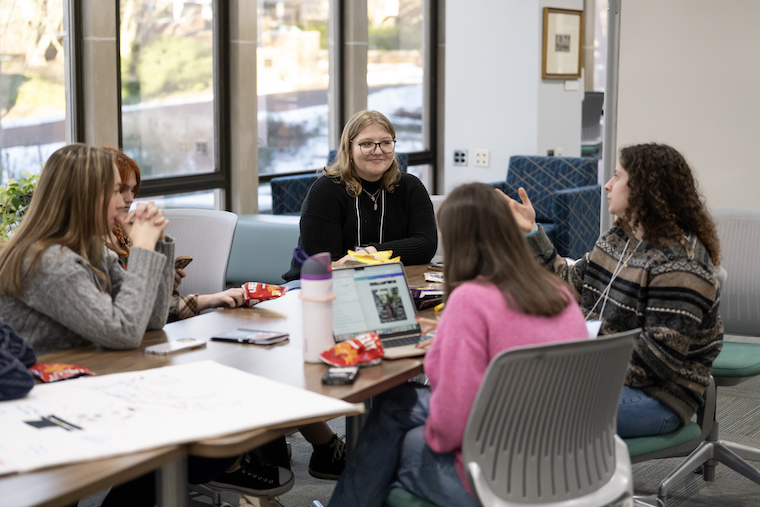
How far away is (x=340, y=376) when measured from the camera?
1.77 meters

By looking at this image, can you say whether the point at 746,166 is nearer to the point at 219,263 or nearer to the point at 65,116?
the point at 219,263

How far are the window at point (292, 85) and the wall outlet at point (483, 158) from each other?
1434mm

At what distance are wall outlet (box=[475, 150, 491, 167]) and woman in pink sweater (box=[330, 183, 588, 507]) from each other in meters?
5.38

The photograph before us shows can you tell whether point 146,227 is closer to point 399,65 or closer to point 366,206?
point 366,206

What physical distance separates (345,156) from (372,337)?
1434 millimetres

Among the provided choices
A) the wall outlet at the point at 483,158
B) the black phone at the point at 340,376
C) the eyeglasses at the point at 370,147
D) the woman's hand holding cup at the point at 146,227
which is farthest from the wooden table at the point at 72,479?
the wall outlet at the point at 483,158

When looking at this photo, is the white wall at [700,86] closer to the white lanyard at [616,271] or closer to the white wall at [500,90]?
the white lanyard at [616,271]

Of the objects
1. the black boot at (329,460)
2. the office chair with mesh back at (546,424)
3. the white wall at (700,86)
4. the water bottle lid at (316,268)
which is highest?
the white wall at (700,86)

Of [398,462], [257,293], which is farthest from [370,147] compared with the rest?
[398,462]

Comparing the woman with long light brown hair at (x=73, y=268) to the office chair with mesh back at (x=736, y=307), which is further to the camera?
the office chair with mesh back at (x=736, y=307)

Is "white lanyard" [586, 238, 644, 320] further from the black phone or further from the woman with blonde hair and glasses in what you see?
the woman with blonde hair and glasses

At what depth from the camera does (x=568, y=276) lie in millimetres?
2582

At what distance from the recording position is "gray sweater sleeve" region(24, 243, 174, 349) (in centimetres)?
188

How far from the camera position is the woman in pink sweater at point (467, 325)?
1.60m
